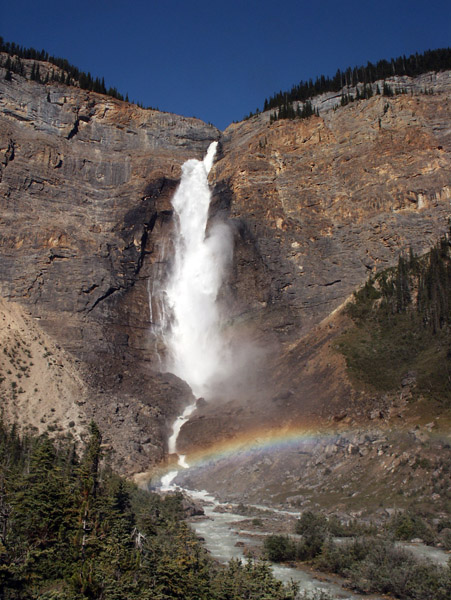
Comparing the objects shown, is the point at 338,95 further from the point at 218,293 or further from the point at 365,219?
A: the point at 218,293

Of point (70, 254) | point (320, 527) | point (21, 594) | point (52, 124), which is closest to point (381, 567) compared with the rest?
point (320, 527)

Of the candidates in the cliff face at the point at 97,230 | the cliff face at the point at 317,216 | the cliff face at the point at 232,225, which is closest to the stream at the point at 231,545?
the cliff face at the point at 232,225

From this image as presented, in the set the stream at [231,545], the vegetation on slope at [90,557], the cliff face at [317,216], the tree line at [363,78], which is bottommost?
the stream at [231,545]

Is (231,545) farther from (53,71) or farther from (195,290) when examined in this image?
(53,71)

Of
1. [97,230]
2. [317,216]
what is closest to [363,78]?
[317,216]

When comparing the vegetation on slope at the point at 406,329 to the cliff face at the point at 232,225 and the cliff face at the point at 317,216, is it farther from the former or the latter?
the cliff face at the point at 317,216
